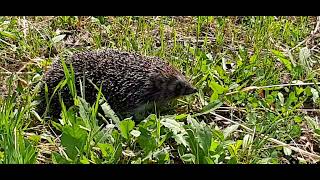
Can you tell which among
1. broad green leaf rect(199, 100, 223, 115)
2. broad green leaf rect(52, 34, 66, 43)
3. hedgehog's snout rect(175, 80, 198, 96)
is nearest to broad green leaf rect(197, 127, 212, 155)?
broad green leaf rect(199, 100, 223, 115)

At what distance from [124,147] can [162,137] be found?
24cm

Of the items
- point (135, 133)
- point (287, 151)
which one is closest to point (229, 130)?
point (287, 151)

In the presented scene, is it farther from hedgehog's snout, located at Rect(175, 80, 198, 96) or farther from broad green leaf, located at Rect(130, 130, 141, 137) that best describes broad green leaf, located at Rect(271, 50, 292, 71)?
broad green leaf, located at Rect(130, 130, 141, 137)

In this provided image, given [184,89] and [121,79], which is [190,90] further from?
[121,79]

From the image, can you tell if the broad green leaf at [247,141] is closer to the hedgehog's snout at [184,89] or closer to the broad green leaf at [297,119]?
the broad green leaf at [297,119]

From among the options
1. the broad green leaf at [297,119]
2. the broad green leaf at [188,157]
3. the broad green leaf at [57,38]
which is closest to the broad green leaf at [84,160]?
the broad green leaf at [188,157]

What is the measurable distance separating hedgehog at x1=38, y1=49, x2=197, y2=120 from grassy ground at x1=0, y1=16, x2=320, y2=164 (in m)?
0.14

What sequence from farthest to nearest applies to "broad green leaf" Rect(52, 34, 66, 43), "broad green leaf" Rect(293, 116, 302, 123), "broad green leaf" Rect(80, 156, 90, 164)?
"broad green leaf" Rect(52, 34, 66, 43) → "broad green leaf" Rect(293, 116, 302, 123) → "broad green leaf" Rect(80, 156, 90, 164)

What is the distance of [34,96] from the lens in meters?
4.16

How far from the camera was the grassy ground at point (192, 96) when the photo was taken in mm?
3223

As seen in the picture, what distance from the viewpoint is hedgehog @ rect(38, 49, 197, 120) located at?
4164 millimetres
